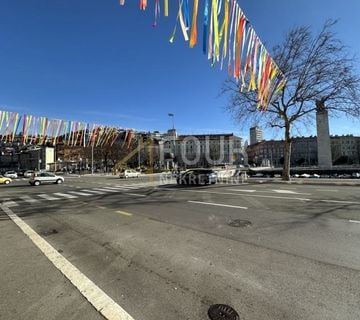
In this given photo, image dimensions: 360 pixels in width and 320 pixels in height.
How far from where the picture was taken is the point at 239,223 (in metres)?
7.70

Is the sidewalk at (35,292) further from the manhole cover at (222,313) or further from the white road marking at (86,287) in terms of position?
the manhole cover at (222,313)

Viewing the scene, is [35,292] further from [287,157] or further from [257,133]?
[257,133]

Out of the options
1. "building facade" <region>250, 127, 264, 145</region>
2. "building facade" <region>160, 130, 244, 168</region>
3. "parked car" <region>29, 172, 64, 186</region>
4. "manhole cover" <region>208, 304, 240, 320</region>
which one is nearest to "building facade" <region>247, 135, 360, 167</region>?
"building facade" <region>160, 130, 244, 168</region>

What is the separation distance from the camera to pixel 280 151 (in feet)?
477

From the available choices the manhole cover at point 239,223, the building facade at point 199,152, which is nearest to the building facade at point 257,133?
the building facade at point 199,152

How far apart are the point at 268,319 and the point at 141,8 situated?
6.80 m

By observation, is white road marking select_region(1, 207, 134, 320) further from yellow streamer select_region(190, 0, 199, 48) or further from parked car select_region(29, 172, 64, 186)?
parked car select_region(29, 172, 64, 186)

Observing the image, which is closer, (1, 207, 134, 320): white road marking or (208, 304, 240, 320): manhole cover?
(208, 304, 240, 320): manhole cover

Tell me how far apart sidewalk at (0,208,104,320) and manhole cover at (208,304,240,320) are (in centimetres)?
133

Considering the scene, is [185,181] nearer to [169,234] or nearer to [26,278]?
[169,234]

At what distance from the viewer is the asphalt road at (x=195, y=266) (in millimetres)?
3334

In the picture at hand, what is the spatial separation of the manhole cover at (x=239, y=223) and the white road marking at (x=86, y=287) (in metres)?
4.39

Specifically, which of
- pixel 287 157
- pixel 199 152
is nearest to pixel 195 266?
pixel 287 157

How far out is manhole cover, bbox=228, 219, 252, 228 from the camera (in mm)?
7439
